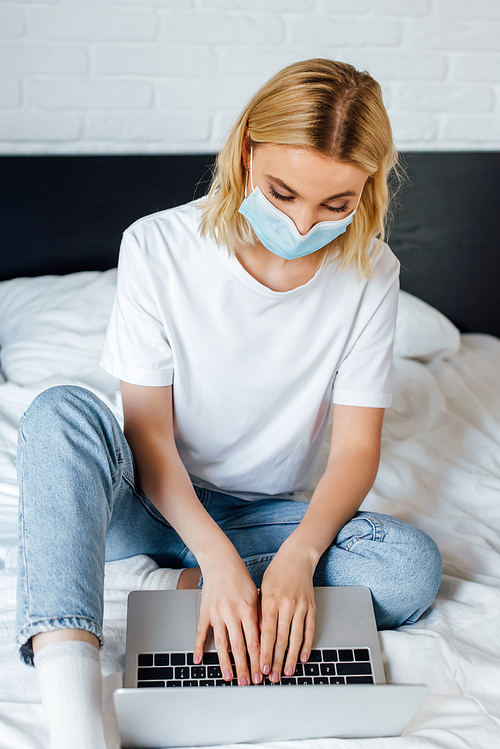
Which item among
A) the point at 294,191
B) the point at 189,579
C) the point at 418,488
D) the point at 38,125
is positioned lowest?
the point at 418,488

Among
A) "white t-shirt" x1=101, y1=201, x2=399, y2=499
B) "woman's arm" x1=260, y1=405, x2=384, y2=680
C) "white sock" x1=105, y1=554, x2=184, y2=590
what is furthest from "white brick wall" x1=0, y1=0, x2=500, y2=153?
"white sock" x1=105, y1=554, x2=184, y2=590

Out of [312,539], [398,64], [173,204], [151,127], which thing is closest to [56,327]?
[173,204]

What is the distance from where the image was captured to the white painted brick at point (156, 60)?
5.10 ft

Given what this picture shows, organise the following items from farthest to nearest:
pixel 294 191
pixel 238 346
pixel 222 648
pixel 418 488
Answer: pixel 418 488 → pixel 238 346 → pixel 294 191 → pixel 222 648

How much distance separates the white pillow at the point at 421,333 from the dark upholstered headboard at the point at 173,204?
23 centimetres

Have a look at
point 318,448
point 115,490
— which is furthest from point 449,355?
point 115,490

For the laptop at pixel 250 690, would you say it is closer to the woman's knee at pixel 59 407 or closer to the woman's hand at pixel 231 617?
the woman's hand at pixel 231 617

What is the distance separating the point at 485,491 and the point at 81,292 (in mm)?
1015

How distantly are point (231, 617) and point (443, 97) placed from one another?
1.59m

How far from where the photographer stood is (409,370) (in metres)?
1.61

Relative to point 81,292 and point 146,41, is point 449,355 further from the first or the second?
point 146,41

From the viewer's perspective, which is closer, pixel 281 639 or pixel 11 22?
pixel 281 639

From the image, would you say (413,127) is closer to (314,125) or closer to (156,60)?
(156,60)

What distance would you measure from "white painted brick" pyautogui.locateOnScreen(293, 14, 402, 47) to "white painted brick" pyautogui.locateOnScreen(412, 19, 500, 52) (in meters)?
0.06
